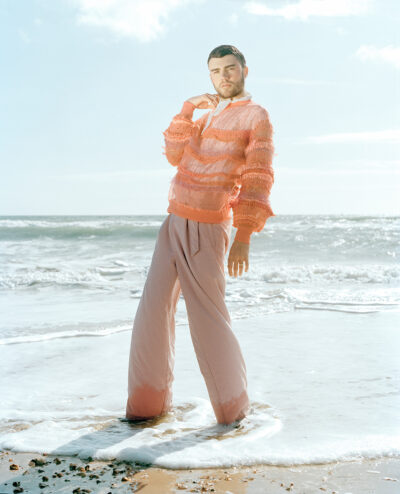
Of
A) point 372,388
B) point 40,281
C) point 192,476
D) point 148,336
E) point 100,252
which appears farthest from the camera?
point 100,252

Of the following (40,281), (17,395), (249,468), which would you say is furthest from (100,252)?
(249,468)

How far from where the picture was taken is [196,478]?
2.10m

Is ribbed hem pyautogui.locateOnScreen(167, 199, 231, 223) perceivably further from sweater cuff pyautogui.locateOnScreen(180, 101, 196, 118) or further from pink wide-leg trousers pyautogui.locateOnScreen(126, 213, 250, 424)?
sweater cuff pyautogui.locateOnScreen(180, 101, 196, 118)

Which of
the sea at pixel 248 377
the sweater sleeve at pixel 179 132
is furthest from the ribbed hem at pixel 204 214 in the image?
the sea at pixel 248 377

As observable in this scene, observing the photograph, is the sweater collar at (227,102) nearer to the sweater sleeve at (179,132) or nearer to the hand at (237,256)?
the sweater sleeve at (179,132)

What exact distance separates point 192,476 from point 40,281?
7013mm

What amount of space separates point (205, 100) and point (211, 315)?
39.3 inches

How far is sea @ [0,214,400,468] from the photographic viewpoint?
2.40 metres

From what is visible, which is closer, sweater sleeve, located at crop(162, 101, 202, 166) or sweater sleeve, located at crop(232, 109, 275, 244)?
sweater sleeve, located at crop(232, 109, 275, 244)

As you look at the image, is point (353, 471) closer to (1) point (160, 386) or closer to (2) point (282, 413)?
(2) point (282, 413)

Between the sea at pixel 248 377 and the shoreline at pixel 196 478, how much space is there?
0.19ft

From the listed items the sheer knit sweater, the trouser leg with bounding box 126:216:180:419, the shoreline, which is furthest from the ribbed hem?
the shoreline

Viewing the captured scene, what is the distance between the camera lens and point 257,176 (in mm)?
2504

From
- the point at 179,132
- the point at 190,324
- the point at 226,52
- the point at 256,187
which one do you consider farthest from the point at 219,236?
the point at 226,52
